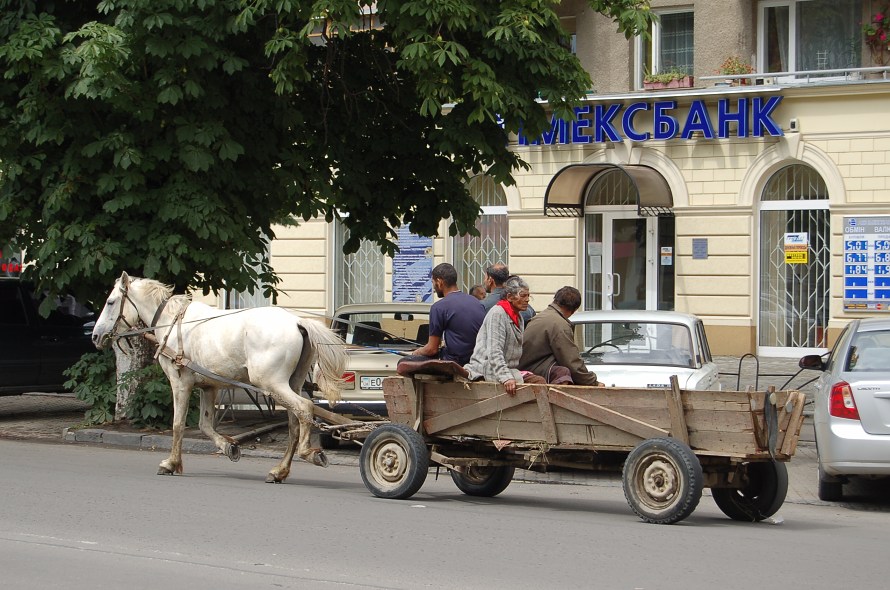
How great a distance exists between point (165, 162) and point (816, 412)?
7844mm

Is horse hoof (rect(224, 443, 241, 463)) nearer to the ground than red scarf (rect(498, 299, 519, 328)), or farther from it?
nearer to the ground

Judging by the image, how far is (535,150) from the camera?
25.3 metres

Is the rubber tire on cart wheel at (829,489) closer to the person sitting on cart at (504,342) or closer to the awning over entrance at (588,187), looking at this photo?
the person sitting on cart at (504,342)

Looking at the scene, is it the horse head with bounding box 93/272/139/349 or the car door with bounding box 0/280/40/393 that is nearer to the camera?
the horse head with bounding box 93/272/139/349

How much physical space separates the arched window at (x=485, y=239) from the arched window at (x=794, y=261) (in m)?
5.39

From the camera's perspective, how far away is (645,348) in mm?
13172

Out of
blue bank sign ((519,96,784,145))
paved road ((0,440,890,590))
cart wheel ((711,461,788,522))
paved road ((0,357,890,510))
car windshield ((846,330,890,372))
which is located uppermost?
blue bank sign ((519,96,784,145))

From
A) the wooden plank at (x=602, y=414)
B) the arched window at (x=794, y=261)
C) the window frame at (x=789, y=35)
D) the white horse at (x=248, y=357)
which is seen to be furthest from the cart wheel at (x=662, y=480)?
the window frame at (x=789, y=35)

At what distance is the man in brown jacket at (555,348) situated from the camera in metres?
10.1

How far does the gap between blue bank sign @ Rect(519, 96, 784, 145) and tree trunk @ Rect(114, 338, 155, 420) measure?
9886mm

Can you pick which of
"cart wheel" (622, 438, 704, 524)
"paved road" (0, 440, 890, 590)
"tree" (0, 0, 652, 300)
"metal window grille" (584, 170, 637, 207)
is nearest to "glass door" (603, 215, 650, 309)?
"metal window grille" (584, 170, 637, 207)

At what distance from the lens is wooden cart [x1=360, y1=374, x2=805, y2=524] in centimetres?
877

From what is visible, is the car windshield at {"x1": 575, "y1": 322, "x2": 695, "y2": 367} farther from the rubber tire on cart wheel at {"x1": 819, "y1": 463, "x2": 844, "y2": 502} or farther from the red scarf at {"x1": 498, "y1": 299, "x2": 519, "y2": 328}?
the red scarf at {"x1": 498, "y1": 299, "x2": 519, "y2": 328}

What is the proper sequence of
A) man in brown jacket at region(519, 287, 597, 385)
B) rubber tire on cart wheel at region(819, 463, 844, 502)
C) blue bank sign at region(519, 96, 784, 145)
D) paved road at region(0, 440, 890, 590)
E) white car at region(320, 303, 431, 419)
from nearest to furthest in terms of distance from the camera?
1. paved road at region(0, 440, 890, 590)
2. man in brown jacket at region(519, 287, 597, 385)
3. rubber tire on cart wheel at region(819, 463, 844, 502)
4. white car at region(320, 303, 431, 419)
5. blue bank sign at region(519, 96, 784, 145)
